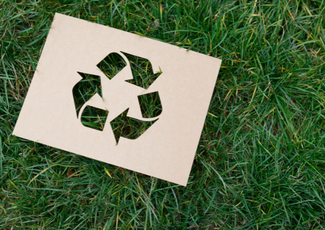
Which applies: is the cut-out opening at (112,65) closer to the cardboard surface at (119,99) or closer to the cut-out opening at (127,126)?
the cardboard surface at (119,99)

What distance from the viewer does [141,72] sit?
1.10 metres

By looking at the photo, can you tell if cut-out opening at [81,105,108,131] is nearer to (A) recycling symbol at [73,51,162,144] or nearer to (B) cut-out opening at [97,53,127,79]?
(A) recycling symbol at [73,51,162,144]

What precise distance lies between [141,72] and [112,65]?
0.41ft

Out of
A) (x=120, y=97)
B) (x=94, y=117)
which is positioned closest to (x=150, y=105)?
(x=120, y=97)

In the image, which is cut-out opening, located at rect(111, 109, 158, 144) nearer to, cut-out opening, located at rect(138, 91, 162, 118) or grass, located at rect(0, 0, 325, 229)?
cut-out opening, located at rect(138, 91, 162, 118)

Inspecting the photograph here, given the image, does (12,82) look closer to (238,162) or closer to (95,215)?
(95,215)

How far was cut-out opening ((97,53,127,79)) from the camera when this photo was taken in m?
1.09

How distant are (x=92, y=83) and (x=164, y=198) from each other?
0.55 meters

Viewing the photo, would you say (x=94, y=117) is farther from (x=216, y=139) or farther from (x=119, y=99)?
(x=216, y=139)

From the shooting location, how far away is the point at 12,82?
1.11 meters

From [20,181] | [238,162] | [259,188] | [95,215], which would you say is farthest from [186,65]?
[20,181]

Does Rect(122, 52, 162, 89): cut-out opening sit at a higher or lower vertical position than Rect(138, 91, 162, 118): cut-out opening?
higher

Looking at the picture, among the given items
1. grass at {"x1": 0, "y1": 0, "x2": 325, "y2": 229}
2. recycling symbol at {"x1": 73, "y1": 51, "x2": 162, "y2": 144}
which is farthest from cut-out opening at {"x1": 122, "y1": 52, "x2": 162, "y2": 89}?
grass at {"x1": 0, "y1": 0, "x2": 325, "y2": 229}

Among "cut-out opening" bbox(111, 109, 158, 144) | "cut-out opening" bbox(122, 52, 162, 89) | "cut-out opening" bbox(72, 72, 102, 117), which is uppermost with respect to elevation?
"cut-out opening" bbox(122, 52, 162, 89)
